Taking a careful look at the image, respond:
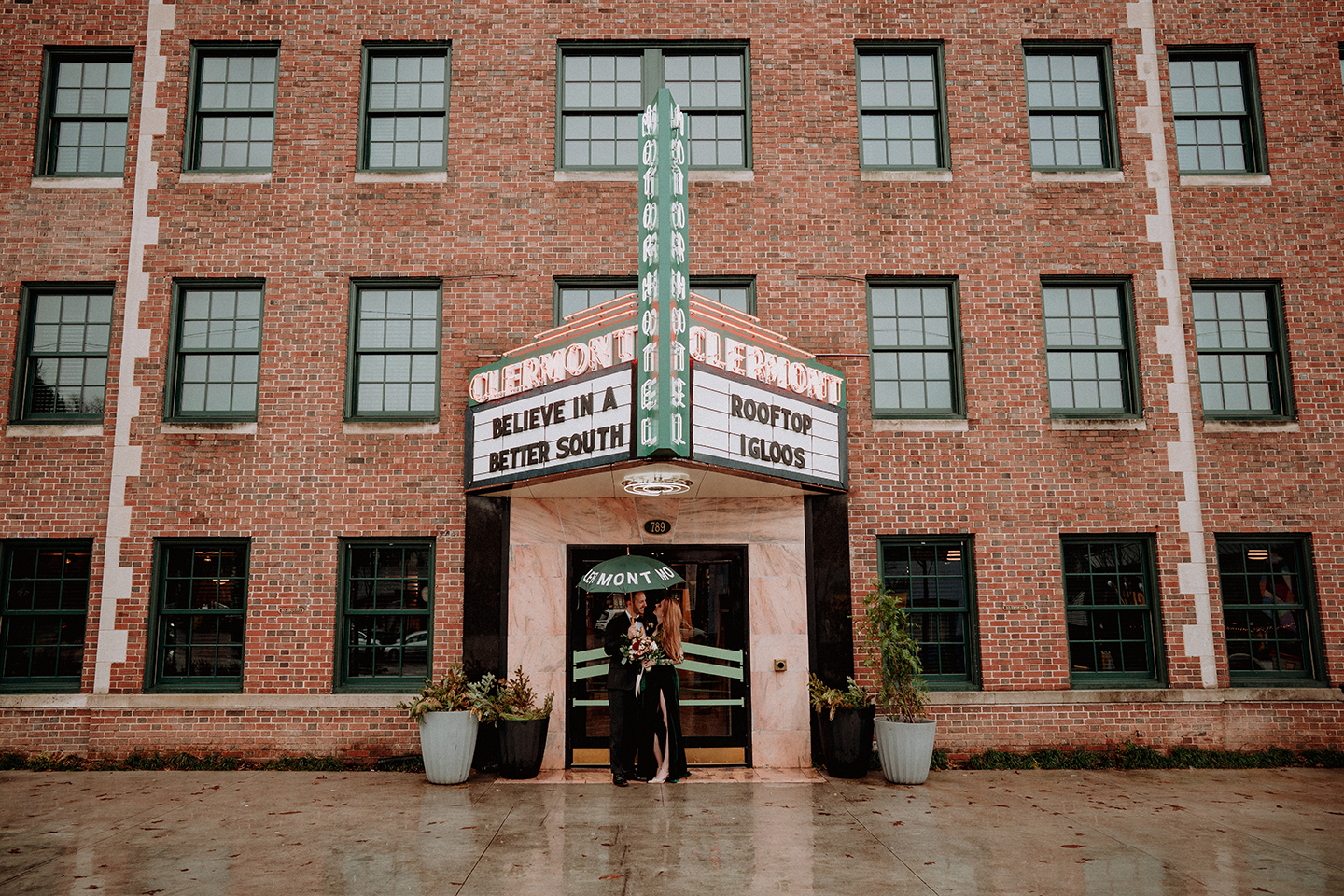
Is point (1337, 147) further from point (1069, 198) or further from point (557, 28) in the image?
point (557, 28)

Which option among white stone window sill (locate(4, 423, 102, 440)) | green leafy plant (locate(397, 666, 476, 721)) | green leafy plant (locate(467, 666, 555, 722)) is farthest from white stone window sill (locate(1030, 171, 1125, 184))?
white stone window sill (locate(4, 423, 102, 440))

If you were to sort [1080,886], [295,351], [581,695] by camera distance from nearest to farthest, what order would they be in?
1. [1080,886]
2. [581,695]
3. [295,351]

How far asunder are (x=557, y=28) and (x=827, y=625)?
9.53 metres

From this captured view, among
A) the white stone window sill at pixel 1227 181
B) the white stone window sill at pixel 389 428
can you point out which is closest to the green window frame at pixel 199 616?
the white stone window sill at pixel 389 428

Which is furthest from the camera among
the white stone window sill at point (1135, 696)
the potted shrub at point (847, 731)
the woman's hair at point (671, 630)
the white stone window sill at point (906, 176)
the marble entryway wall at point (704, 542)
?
the white stone window sill at point (906, 176)

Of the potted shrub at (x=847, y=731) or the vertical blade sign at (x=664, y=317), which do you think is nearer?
the vertical blade sign at (x=664, y=317)

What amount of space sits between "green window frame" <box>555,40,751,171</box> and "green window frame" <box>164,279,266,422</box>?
5112 millimetres

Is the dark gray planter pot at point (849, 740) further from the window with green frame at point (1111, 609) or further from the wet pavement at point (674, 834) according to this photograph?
the window with green frame at point (1111, 609)

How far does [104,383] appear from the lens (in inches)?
460

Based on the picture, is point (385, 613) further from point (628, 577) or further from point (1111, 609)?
point (1111, 609)

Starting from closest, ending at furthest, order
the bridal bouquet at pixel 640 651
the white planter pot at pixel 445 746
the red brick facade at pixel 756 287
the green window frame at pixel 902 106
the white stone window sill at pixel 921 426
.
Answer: the bridal bouquet at pixel 640 651 < the white planter pot at pixel 445 746 < the red brick facade at pixel 756 287 < the white stone window sill at pixel 921 426 < the green window frame at pixel 902 106

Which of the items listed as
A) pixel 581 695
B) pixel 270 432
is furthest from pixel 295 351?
pixel 581 695

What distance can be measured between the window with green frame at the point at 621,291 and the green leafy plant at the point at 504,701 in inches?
197

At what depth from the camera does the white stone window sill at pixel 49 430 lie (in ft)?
37.2
